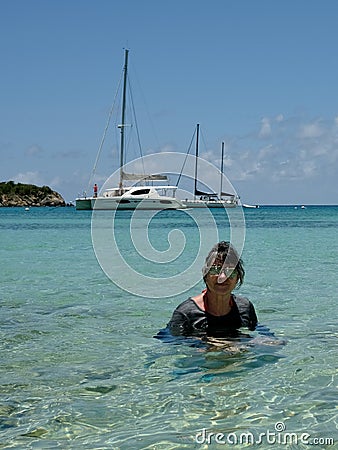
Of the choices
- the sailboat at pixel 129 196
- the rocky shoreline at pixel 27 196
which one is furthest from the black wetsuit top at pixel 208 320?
the rocky shoreline at pixel 27 196

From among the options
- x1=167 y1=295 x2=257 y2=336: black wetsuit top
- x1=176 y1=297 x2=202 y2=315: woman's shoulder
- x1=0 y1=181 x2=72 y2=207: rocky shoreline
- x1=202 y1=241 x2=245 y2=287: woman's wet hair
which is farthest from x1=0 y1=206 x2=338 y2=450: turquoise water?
x1=0 y1=181 x2=72 y2=207: rocky shoreline

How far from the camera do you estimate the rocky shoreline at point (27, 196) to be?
159000 millimetres

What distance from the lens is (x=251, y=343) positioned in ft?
21.5

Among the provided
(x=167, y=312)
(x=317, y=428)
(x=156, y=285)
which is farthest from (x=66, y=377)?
(x=156, y=285)

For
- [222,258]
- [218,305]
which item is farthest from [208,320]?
[222,258]

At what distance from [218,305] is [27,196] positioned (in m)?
157

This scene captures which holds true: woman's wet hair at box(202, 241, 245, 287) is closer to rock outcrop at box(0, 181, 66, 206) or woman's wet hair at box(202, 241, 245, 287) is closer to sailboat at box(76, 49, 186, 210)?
sailboat at box(76, 49, 186, 210)

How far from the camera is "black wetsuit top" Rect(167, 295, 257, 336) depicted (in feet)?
21.5

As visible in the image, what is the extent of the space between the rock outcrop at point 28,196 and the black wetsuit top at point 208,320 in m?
156

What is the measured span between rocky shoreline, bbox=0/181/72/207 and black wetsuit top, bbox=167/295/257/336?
156 metres

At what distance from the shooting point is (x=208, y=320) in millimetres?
6531

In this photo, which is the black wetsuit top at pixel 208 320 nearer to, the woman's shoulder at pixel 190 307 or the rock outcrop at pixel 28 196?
the woman's shoulder at pixel 190 307

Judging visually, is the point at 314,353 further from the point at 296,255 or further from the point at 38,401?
the point at 296,255

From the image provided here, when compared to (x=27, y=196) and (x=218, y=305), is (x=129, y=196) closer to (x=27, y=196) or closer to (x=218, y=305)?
(x=218, y=305)
